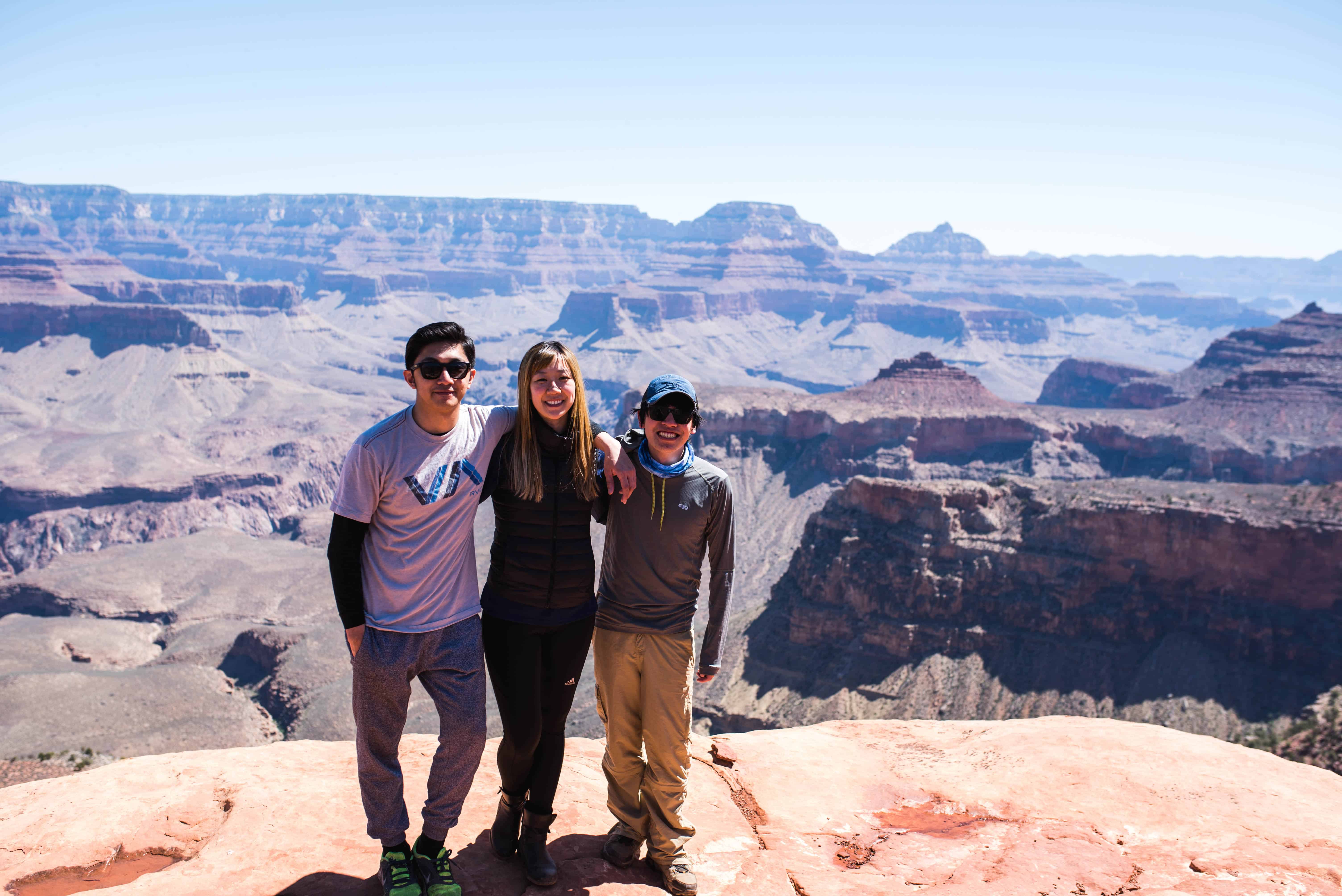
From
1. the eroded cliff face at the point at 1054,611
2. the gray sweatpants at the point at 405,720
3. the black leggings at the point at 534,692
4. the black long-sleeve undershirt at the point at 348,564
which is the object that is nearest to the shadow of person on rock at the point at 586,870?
the black leggings at the point at 534,692

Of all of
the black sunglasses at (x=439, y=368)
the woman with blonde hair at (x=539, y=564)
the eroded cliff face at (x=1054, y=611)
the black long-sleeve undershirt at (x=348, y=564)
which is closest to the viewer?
the black long-sleeve undershirt at (x=348, y=564)

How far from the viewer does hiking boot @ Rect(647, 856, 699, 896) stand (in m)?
6.04

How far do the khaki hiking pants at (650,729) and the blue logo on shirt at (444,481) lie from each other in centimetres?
161

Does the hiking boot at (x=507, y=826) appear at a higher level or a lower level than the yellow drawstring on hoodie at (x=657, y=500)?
lower

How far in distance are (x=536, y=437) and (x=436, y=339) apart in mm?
960

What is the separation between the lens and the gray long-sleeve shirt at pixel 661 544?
245 inches

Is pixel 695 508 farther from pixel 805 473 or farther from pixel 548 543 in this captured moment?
pixel 805 473

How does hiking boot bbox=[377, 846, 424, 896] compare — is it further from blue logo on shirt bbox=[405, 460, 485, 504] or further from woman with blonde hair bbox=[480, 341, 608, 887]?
blue logo on shirt bbox=[405, 460, 485, 504]

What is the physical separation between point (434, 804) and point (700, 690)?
1282 inches

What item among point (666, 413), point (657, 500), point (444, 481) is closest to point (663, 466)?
point (657, 500)

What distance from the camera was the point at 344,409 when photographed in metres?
125

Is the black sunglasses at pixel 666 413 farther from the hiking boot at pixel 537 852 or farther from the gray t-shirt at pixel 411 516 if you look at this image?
the hiking boot at pixel 537 852

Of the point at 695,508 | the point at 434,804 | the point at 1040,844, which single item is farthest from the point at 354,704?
the point at 1040,844

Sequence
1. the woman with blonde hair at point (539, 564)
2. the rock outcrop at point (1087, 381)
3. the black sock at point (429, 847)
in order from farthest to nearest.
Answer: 1. the rock outcrop at point (1087, 381)
2. the woman with blonde hair at point (539, 564)
3. the black sock at point (429, 847)
